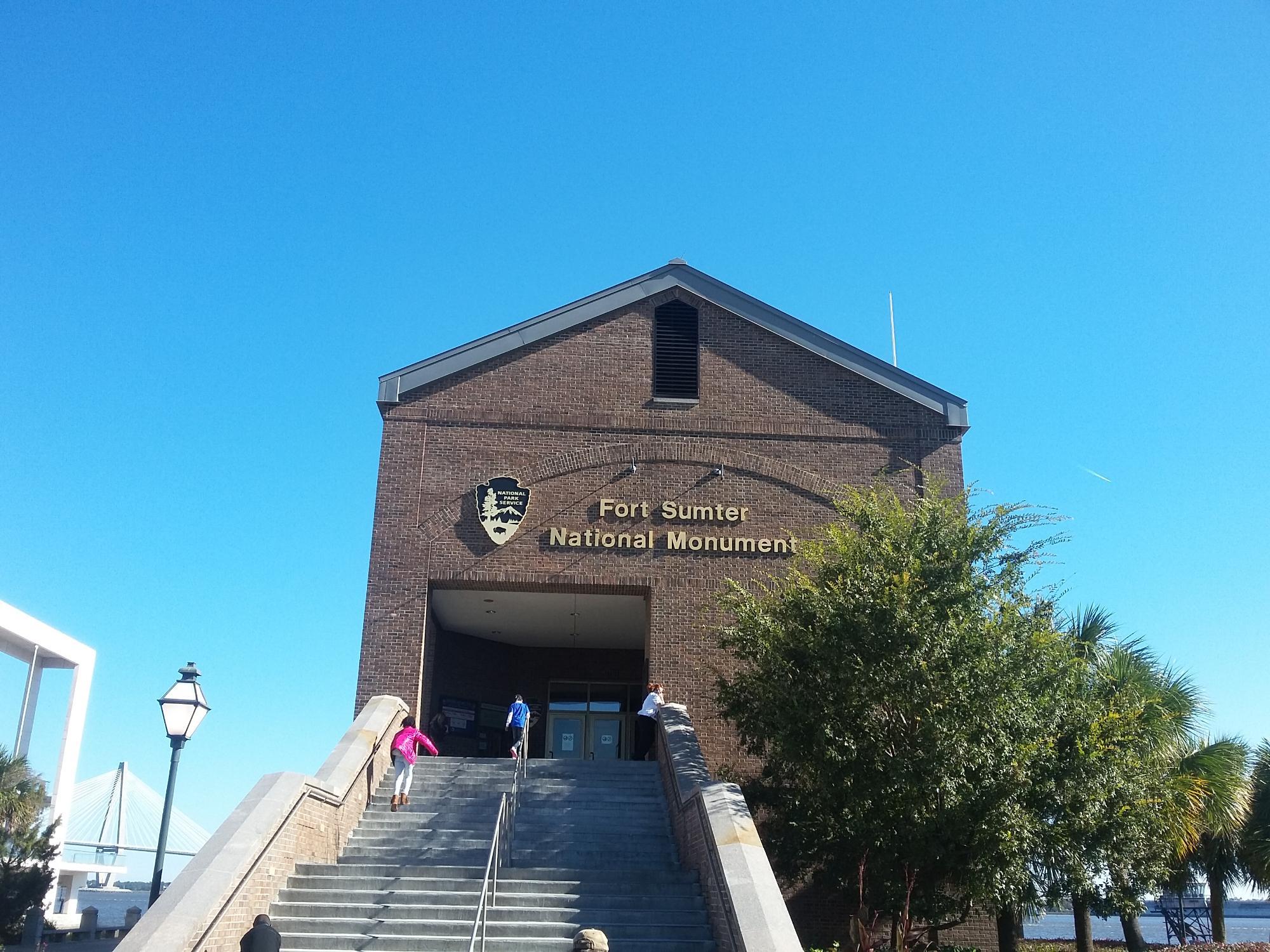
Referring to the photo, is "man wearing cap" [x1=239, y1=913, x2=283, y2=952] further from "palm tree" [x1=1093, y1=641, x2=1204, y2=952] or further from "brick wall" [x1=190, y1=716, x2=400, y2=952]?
"palm tree" [x1=1093, y1=641, x2=1204, y2=952]

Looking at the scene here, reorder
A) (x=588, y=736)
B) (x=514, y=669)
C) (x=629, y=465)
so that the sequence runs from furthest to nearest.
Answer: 1. (x=514, y=669)
2. (x=588, y=736)
3. (x=629, y=465)

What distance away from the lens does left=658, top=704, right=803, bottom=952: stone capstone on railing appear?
950 cm

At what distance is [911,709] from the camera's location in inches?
504

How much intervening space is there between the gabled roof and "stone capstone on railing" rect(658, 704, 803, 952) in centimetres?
953

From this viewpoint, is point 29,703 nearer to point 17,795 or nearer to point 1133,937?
point 17,795

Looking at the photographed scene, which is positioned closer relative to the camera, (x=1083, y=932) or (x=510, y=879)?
(x=510, y=879)

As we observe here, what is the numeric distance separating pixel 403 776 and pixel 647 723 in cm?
461

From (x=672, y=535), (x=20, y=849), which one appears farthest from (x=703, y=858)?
(x=20, y=849)

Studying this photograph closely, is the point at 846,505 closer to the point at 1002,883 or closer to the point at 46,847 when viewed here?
the point at 1002,883

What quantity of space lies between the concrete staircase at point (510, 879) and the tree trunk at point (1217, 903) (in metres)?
10.9

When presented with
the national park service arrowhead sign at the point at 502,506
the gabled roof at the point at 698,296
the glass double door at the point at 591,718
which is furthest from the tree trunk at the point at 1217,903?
the national park service arrowhead sign at the point at 502,506

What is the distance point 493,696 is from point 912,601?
1396 cm

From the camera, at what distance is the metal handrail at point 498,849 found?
1029 centimetres

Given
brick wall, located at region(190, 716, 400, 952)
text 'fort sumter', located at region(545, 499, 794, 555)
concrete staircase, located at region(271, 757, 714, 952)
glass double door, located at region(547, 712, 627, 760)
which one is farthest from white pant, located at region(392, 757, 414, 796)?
glass double door, located at region(547, 712, 627, 760)
